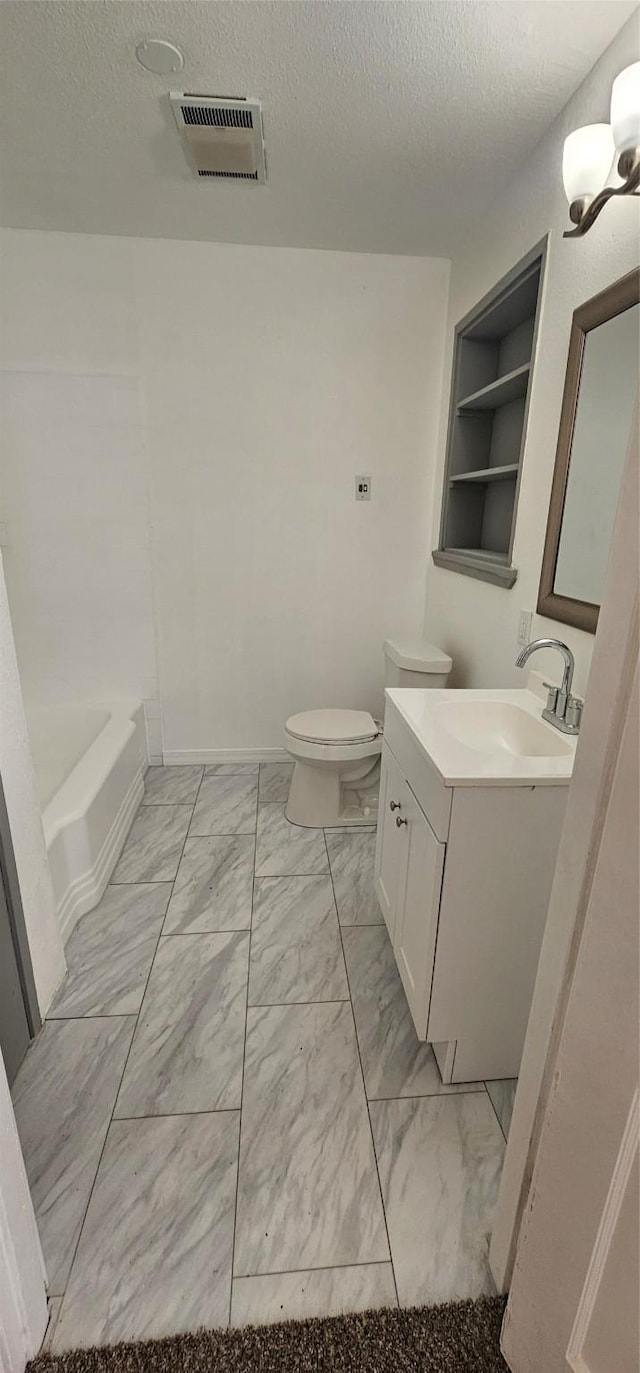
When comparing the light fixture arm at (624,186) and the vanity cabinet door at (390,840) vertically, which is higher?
the light fixture arm at (624,186)

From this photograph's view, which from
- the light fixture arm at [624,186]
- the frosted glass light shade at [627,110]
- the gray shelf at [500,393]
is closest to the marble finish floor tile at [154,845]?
the gray shelf at [500,393]

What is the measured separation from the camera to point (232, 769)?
2947mm

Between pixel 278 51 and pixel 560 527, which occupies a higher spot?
pixel 278 51

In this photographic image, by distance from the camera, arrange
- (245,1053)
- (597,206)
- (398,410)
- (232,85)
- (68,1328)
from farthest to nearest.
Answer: (398,410) → (232,85) → (245,1053) → (597,206) → (68,1328)

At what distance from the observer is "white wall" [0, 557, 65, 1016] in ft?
4.07

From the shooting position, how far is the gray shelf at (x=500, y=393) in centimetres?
188

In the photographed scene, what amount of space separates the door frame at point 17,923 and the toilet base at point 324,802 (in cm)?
123

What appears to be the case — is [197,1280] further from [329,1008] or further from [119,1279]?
[329,1008]

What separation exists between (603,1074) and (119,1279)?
0.96m

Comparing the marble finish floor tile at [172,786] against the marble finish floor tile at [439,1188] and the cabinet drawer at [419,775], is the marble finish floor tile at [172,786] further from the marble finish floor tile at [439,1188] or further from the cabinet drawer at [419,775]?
the marble finish floor tile at [439,1188]

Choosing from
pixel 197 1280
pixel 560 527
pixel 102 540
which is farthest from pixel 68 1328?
pixel 102 540

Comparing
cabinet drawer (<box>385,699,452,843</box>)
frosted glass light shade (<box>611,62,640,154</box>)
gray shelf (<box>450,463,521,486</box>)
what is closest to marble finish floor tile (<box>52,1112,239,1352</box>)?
cabinet drawer (<box>385,699,452,843</box>)

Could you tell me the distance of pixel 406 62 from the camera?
1413mm

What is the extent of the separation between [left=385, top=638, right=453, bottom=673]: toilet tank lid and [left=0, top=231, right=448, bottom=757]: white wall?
452 mm
